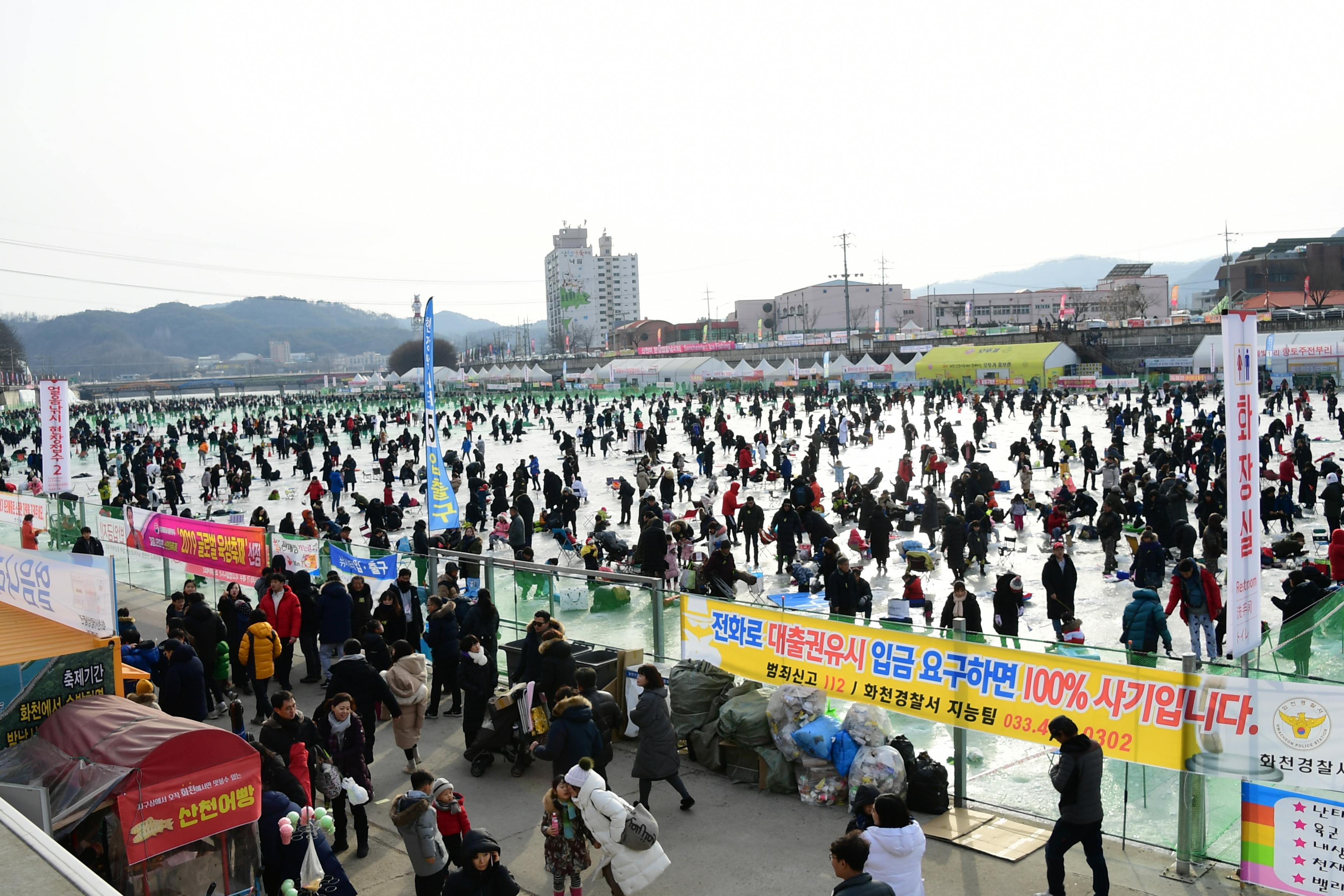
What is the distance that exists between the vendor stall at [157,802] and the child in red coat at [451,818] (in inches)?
38.4

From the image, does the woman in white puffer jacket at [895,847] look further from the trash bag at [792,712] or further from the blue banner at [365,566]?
the blue banner at [365,566]

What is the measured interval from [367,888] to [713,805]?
234 centimetres

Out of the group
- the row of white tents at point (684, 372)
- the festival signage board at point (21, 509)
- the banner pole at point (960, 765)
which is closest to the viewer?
the banner pole at point (960, 765)

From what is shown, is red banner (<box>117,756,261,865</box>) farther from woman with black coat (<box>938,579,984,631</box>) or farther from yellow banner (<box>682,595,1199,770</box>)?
woman with black coat (<box>938,579,984,631</box>)

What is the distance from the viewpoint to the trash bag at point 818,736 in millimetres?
6840

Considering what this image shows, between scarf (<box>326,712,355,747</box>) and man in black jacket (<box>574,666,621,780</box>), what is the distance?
5.04 feet

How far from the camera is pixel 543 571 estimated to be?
9.59 m

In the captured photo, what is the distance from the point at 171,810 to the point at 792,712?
3.97 m

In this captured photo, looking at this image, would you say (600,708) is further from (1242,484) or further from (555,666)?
(1242,484)

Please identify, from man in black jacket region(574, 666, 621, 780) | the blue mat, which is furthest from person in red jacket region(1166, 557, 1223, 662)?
man in black jacket region(574, 666, 621, 780)

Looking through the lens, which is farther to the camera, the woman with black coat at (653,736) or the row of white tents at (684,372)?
the row of white tents at (684,372)

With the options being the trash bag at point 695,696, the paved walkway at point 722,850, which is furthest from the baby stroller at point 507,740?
the trash bag at point 695,696

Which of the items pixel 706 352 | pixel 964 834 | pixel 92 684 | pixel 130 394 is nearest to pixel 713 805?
pixel 964 834

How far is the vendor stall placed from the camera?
16.6 ft
